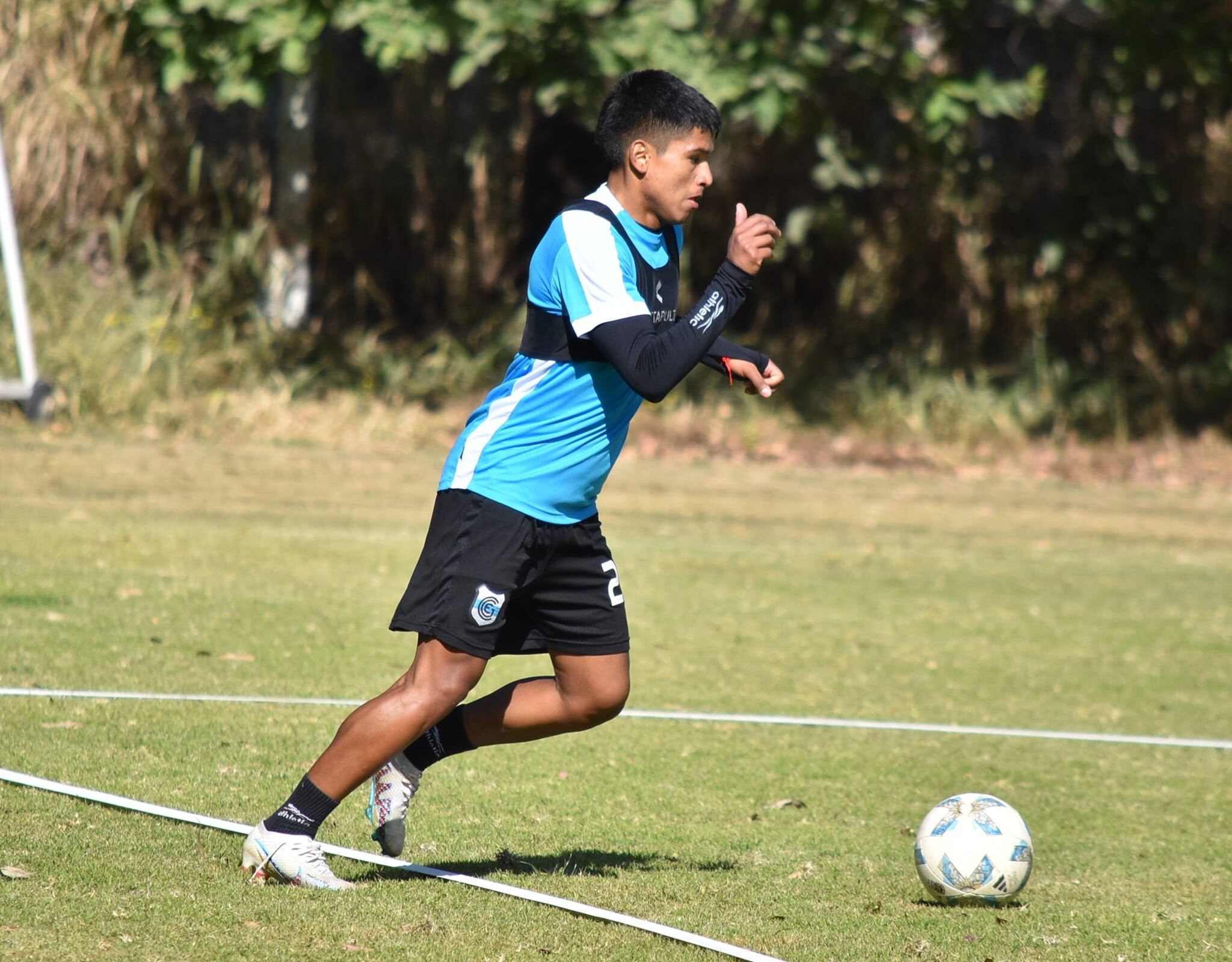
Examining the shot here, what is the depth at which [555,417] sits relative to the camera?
4180 mm

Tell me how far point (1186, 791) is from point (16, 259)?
34.1 feet

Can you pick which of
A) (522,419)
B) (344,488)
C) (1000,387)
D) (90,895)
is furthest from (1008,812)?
(1000,387)

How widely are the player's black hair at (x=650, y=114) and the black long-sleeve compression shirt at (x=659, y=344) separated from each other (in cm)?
48

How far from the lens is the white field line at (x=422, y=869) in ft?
12.8

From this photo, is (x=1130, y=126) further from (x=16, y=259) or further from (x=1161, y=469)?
(x=16, y=259)

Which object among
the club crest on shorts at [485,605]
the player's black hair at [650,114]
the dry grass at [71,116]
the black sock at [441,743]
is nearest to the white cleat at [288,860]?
the black sock at [441,743]

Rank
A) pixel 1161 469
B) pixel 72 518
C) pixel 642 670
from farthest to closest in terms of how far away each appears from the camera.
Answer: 1. pixel 1161 469
2. pixel 72 518
3. pixel 642 670

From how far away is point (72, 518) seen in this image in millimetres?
10609

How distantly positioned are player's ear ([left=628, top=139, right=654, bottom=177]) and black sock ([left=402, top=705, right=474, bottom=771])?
1.51 metres

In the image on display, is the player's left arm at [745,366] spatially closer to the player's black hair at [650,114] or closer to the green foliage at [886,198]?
the player's black hair at [650,114]

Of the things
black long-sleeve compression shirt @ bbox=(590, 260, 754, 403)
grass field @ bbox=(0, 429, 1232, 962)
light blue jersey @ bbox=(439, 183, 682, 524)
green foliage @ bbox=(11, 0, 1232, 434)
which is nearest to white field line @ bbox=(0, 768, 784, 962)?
grass field @ bbox=(0, 429, 1232, 962)

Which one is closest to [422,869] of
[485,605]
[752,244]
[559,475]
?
[485,605]

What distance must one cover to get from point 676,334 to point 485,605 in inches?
32.0

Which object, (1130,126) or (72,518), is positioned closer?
(72,518)
